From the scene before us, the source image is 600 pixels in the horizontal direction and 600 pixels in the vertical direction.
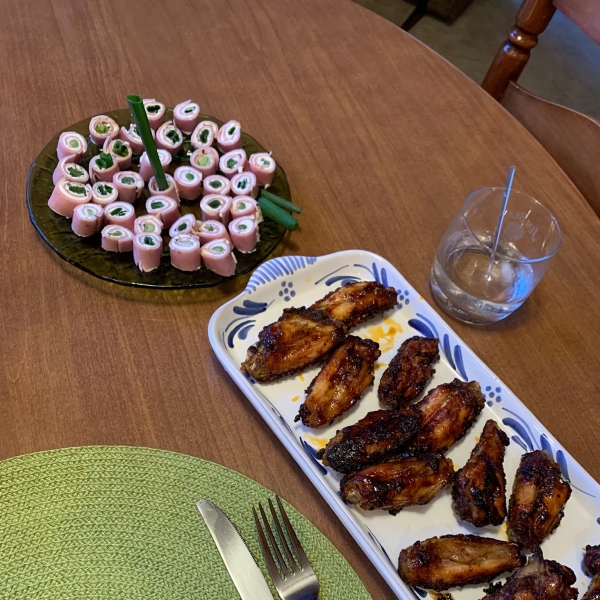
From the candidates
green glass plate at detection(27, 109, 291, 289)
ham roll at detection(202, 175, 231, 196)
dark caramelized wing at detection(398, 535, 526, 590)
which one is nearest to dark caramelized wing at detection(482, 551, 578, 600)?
dark caramelized wing at detection(398, 535, 526, 590)

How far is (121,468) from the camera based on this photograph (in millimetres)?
964

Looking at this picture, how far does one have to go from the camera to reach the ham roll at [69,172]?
1252 millimetres

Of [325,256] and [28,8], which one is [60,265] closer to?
[325,256]

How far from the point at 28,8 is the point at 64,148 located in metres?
0.63

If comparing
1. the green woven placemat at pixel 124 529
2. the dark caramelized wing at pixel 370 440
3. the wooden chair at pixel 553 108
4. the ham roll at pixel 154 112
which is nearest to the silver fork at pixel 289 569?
the green woven placemat at pixel 124 529

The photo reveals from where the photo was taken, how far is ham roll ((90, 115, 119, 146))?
1.34 meters

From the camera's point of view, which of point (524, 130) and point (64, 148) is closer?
point (64, 148)

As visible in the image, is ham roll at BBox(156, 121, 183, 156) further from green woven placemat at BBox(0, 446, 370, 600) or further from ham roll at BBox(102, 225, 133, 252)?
green woven placemat at BBox(0, 446, 370, 600)

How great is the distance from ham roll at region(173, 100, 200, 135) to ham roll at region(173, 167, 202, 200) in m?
0.14

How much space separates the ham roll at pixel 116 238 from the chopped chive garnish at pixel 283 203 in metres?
0.33

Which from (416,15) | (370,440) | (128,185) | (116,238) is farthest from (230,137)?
(416,15)

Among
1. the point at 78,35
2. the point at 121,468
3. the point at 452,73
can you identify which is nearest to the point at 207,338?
the point at 121,468

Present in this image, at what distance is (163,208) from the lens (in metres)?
1.27

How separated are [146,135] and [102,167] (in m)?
0.15
